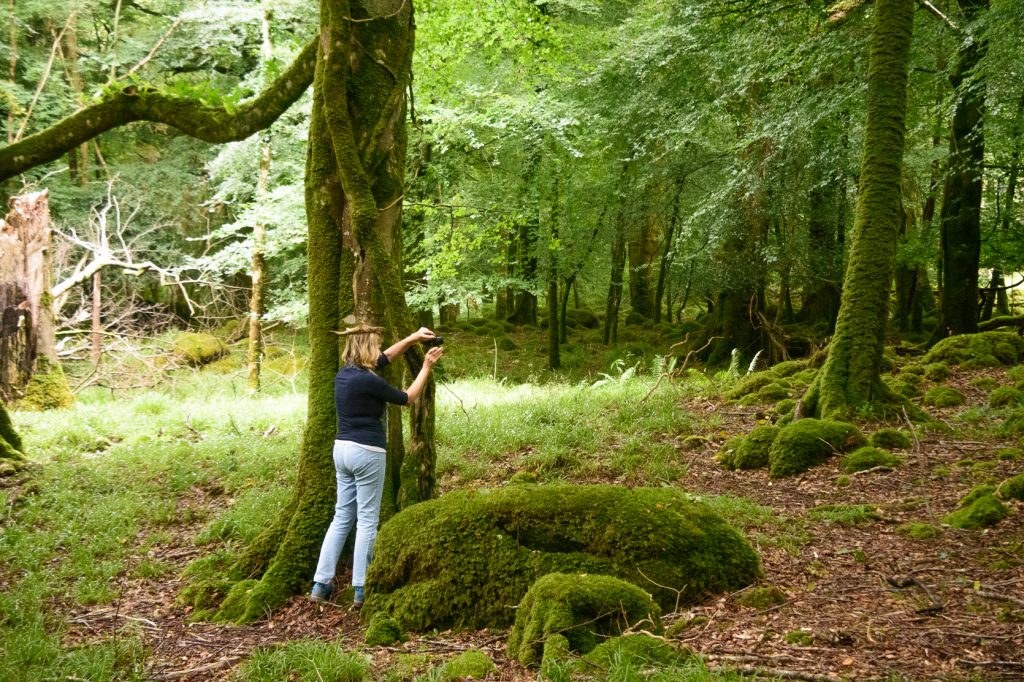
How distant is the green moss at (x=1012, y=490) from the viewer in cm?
552

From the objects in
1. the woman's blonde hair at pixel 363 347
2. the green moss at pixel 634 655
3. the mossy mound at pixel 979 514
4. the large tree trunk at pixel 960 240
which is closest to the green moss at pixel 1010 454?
the mossy mound at pixel 979 514

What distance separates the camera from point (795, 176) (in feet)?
42.2

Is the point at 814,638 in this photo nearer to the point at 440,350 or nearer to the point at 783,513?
the point at 783,513

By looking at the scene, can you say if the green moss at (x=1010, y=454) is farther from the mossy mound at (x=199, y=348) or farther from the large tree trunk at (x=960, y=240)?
the mossy mound at (x=199, y=348)

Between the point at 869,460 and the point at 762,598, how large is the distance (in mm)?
3558

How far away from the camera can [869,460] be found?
276 inches

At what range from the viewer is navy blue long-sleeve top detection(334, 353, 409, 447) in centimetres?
516

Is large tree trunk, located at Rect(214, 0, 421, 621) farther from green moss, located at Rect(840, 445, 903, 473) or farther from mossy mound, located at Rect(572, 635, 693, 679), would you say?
green moss, located at Rect(840, 445, 903, 473)

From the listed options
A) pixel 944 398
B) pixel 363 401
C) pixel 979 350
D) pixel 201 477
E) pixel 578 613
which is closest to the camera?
pixel 578 613

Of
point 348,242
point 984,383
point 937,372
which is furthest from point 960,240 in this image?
point 348,242

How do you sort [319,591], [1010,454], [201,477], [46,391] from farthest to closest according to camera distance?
[46,391], [201,477], [1010,454], [319,591]

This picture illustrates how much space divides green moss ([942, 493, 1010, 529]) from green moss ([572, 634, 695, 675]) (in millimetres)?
3272

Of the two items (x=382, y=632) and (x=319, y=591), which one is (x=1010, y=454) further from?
(x=319, y=591)

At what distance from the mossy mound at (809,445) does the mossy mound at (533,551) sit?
2881 millimetres
